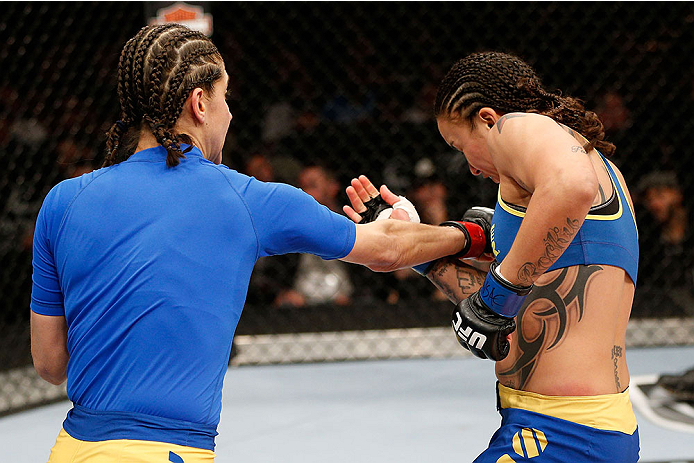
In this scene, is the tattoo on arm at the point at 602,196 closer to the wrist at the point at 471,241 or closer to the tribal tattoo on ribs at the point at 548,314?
the tribal tattoo on ribs at the point at 548,314

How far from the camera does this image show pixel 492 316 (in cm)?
111

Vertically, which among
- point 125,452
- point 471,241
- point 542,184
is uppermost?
point 542,184

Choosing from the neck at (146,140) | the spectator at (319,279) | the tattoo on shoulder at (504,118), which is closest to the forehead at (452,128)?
the tattoo on shoulder at (504,118)

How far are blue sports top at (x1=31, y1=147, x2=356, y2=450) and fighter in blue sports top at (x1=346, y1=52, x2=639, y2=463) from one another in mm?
347

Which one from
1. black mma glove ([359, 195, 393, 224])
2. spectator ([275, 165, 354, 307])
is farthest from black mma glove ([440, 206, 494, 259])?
spectator ([275, 165, 354, 307])

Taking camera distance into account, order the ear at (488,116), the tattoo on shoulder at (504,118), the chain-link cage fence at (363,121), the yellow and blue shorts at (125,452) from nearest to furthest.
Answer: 1. the yellow and blue shorts at (125,452)
2. the tattoo on shoulder at (504,118)
3. the ear at (488,116)
4. the chain-link cage fence at (363,121)

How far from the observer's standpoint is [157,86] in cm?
95

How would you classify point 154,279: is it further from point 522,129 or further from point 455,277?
point 455,277

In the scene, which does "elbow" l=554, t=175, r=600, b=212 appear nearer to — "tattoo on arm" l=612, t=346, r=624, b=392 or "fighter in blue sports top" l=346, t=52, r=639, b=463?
"fighter in blue sports top" l=346, t=52, r=639, b=463

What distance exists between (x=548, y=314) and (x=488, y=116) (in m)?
0.33

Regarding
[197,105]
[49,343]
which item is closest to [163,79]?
[197,105]

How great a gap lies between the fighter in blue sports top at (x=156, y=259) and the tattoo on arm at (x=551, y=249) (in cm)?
30

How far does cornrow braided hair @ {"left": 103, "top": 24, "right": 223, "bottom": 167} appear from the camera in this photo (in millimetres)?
949

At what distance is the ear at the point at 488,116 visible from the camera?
1188 millimetres
